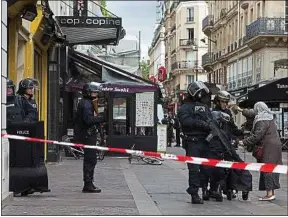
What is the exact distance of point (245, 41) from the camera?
50.5 metres

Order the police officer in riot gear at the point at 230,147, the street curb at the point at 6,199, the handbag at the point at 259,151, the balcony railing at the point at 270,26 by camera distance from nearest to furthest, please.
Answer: the street curb at the point at 6,199
the police officer in riot gear at the point at 230,147
the handbag at the point at 259,151
the balcony railing at the point at 270,26

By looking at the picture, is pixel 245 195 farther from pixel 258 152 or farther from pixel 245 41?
pixel 245 41

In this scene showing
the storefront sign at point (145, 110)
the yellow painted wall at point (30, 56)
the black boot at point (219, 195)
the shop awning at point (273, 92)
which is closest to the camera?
the black boot at point (219, 195)

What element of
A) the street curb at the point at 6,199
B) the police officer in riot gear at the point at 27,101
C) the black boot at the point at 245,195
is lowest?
the black boot at the point at 245,195

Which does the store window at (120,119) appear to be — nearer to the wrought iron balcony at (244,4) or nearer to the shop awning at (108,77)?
the shop awning at (108,77)

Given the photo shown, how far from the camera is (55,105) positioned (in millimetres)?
18562

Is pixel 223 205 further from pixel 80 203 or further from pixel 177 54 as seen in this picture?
pixel 177 54

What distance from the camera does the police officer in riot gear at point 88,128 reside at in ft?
35.5

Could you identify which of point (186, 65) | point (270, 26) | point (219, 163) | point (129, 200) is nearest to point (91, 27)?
point (129, 200)

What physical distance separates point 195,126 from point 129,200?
1.54 metres

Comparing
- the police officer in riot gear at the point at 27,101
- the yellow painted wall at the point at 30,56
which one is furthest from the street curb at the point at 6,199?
the yellow painted wall at the point at 30,56

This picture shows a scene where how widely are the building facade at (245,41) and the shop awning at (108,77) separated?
78.5ft

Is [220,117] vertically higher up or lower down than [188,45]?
lower down

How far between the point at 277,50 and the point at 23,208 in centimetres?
3951
